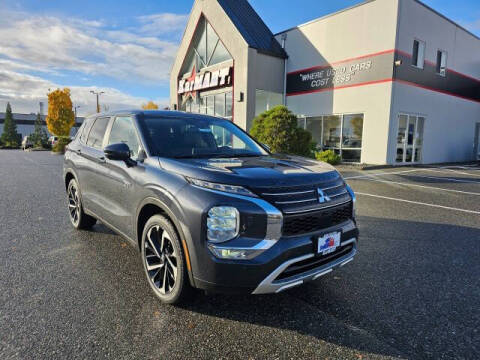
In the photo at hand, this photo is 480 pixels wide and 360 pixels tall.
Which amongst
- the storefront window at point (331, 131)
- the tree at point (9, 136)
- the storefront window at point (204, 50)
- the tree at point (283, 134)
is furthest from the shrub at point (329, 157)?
the tree at point (9, 136)

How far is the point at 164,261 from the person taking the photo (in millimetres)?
2822

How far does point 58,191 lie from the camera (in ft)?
27.2

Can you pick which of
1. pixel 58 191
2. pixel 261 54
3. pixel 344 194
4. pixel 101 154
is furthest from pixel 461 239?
pixel 261 54

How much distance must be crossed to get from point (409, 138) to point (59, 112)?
42.5m

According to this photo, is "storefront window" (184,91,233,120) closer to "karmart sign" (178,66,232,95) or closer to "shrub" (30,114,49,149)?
"karmart sign" (178,66,232,95)

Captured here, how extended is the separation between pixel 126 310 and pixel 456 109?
20.4 meters

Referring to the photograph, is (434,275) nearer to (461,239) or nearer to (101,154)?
(461,239)

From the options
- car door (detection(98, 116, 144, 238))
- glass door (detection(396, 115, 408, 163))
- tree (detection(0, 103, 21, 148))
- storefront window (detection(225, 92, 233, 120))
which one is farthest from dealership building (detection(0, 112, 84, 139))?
car door (detection(98, 116, 144, 238))

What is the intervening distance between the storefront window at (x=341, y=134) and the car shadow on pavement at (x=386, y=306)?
1153cm

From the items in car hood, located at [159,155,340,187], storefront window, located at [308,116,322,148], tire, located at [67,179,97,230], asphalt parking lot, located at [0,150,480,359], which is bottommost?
asphalt parking lot, located at [0,150,480,359]

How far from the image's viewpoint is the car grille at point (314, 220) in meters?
2.41

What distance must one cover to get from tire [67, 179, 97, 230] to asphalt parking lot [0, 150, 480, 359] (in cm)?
17

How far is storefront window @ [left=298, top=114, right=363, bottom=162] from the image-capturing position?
15.0 meters

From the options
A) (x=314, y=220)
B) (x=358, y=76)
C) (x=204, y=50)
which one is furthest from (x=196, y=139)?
(x=204, y=50)
